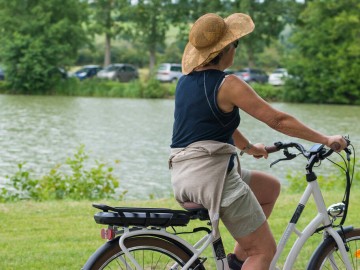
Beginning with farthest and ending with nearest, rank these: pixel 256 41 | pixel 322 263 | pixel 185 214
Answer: pixel 256 41 → pixel 322 263 → pixel 185 214

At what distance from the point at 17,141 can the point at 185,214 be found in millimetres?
18227

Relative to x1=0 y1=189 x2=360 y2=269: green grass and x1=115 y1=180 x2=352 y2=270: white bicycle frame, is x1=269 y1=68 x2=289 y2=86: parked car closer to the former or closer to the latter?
x1=0 y1=189 x2=360 y2=269: green grass

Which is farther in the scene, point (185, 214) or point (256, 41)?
point (256, 41)

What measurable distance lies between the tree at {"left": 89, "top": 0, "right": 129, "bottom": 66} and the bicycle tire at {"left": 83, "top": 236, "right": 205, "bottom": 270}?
182 feet

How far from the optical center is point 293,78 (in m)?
50.3

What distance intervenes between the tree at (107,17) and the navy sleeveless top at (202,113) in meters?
55.3

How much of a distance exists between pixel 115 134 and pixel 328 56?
28.3m

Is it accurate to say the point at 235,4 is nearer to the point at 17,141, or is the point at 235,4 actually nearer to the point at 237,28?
the point at 17,141

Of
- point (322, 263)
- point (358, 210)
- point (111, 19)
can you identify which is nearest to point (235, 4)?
point (111, 19)

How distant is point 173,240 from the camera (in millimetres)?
4098

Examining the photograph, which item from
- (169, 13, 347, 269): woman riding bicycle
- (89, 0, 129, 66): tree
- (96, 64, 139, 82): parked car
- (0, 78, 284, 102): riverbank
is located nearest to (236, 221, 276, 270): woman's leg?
(169, 13, 347, 269): woman riding bicycle

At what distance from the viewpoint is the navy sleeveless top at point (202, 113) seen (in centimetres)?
403

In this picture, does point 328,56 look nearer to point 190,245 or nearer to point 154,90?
point 154,90

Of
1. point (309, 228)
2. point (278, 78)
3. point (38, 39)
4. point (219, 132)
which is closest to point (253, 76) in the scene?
point (278, 78)
